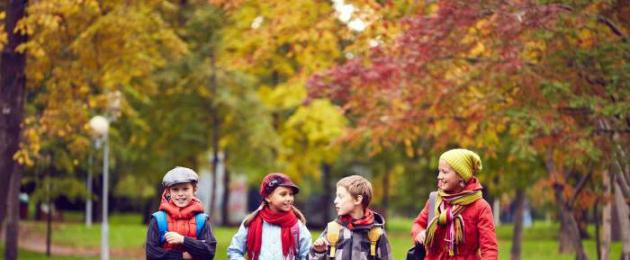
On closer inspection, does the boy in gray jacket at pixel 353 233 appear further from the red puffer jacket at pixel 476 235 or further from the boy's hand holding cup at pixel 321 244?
the red puffer jacket at pixel 476 235

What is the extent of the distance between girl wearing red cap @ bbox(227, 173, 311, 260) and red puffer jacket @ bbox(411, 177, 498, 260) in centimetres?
102

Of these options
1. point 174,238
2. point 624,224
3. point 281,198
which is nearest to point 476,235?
point 281,198

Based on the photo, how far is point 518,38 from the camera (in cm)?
1380

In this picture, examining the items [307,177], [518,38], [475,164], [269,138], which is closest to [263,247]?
[475,164]

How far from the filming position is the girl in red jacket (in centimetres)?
Answer: 768

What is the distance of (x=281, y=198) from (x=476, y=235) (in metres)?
1.39

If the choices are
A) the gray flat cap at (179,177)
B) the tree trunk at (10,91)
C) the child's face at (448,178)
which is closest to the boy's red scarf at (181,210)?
the gray flat cap at (179,177)

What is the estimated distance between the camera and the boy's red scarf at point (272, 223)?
8258 millimetres

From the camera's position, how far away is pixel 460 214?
7.73 m

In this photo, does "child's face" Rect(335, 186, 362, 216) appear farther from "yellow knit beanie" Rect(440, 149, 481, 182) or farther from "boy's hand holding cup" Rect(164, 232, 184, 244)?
"boy's hand holding cup" Rect(164, 232, 184, 244)

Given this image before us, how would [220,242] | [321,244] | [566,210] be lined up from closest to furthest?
1. [321,244]
2. [566,210]
3. [220,242]

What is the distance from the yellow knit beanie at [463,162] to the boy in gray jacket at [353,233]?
647 mm

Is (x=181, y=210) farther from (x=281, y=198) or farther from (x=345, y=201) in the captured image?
(x=345, y=201)

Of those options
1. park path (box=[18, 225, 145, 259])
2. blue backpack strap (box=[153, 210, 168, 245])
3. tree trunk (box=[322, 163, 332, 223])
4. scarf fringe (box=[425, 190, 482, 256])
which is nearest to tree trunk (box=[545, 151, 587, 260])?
scarf fringe (box=[425, 190, 482, 256])
